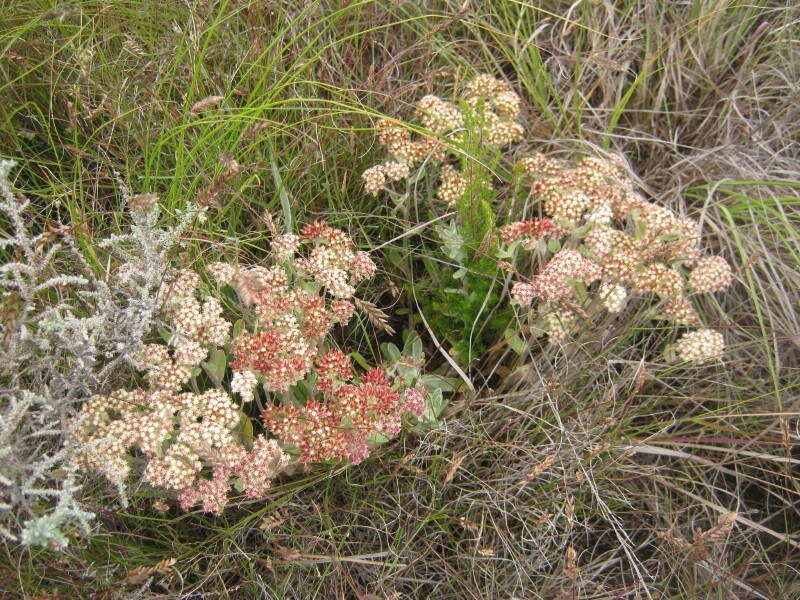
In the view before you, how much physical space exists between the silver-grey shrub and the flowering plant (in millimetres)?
78

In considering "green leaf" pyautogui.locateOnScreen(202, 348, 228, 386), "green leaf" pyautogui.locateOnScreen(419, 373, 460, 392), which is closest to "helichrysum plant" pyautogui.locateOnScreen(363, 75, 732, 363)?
"green leaf" pyautogui.locateOnScreen(419, 373, 460, 392)

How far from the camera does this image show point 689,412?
251cm

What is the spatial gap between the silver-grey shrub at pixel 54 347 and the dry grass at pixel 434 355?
0.72 feet

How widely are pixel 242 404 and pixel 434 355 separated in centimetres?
96

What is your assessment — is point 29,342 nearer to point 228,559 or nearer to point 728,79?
point 228,559

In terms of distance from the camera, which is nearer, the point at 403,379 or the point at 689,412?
the point at 403,379

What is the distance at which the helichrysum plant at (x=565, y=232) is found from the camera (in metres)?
2.18

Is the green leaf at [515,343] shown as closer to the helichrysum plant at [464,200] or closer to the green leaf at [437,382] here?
the helichrysum plant at [464,200]

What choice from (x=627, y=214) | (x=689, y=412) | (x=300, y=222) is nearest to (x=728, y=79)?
(x=627, y=214)

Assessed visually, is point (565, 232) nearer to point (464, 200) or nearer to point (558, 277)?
point (558, 277)

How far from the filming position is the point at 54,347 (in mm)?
1975

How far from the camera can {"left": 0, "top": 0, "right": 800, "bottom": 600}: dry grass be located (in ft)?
6.98

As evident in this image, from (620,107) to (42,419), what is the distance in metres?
2.76

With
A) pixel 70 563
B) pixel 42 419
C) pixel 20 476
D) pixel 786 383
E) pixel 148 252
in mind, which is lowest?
pixel 786 383
